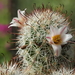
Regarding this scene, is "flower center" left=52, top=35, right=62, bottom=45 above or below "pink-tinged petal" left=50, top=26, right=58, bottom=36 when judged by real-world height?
below

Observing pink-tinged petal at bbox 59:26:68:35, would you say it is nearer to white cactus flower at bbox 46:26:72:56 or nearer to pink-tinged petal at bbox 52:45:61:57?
white cactus flower at bbox 46:26:72:56

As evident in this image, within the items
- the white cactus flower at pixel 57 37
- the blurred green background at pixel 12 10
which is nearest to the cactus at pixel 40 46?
the white cactus flower at pixel 57 37

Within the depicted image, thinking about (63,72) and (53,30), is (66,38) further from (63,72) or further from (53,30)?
(63,72)

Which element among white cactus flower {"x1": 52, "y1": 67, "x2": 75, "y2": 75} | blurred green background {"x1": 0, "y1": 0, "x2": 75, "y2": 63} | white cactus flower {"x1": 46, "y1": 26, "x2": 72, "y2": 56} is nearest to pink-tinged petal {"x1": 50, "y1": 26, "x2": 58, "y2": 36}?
white cactus flower {"x1": 46, "y1": 26, "x2": 72, "y2": 56}

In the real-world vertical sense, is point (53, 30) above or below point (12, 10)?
below

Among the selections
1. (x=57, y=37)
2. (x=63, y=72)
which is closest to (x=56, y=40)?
(x=57, y=37)

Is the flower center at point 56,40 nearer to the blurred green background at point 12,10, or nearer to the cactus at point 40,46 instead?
the cactus at point 40,46
